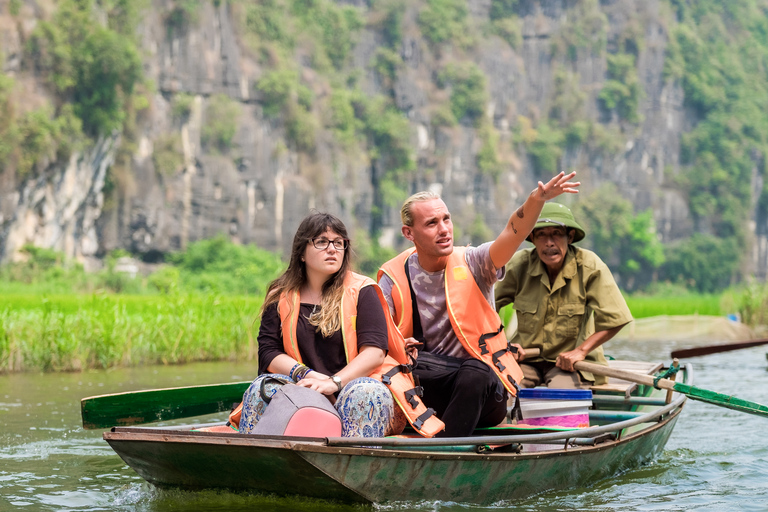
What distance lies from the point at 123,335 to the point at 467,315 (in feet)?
20.4

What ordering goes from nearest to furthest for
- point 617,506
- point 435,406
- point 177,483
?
point 177,483 → point 435,406 → point 617,506

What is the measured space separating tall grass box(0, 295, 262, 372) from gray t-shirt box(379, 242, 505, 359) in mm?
3785

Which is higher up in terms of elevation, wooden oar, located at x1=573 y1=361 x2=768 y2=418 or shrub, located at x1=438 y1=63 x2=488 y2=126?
shrub, located at x1=438 y1=63 x2=488 y2=126

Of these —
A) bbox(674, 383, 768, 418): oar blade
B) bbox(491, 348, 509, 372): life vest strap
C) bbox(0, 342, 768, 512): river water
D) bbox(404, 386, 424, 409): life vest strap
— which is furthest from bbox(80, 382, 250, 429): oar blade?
bbox(674, 383, 768, 418): oar blade

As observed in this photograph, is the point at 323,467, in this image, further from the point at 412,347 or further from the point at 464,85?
the point at 464,85

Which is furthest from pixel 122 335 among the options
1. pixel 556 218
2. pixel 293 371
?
pixel 293 371

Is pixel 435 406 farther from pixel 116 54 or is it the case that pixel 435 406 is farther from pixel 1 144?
pixel 116 54

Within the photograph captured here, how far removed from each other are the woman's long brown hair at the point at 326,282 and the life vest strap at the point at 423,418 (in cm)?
51

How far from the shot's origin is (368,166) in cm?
3978

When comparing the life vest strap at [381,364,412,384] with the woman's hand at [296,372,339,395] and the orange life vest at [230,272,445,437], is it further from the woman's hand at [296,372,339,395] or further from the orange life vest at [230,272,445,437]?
the woman's hand at [296,372,339,395]

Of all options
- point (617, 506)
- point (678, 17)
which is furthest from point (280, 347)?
point (678, 17)

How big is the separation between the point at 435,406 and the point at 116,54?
2570 centimetres

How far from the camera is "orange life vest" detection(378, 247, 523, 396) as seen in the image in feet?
13.6

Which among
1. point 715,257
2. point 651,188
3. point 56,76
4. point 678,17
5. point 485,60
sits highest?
point 678,17
